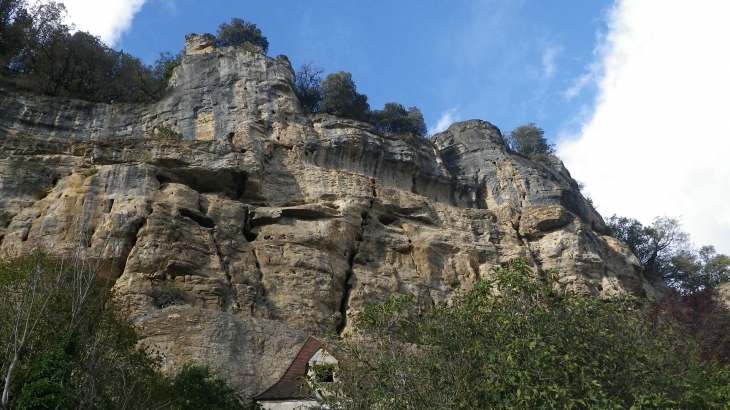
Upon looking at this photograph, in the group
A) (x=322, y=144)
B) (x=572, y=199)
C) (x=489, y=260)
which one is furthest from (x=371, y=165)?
Result: (x=572, y=199)

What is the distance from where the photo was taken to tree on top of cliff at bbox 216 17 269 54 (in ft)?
151

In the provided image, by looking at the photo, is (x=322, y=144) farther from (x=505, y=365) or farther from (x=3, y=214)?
(x=505, y=365)

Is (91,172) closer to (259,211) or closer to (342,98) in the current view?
(259,211)

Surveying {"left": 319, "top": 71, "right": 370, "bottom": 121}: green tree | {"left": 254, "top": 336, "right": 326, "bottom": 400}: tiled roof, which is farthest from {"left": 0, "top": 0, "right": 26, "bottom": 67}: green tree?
{"left": 254, "top": 336, "right": 326, "bottom": 400}: tiled roof

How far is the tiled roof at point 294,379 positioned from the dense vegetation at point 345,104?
22.2 meters

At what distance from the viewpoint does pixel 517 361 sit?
46.0 ft

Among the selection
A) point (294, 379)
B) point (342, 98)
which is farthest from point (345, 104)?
point (294, 379)

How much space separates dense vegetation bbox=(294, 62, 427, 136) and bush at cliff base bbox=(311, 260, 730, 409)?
26240 mm

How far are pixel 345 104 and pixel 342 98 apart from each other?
41 cm

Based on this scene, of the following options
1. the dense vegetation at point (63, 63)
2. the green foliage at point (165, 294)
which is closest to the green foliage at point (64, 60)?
the dense vegetation at point (63, 63)

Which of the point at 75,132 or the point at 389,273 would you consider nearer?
the point at 389,273

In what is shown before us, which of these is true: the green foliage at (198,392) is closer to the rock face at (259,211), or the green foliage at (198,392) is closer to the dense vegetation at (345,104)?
the rock face at (259,211)

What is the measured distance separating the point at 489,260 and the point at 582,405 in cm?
1557

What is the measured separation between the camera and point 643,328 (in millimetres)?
17391
